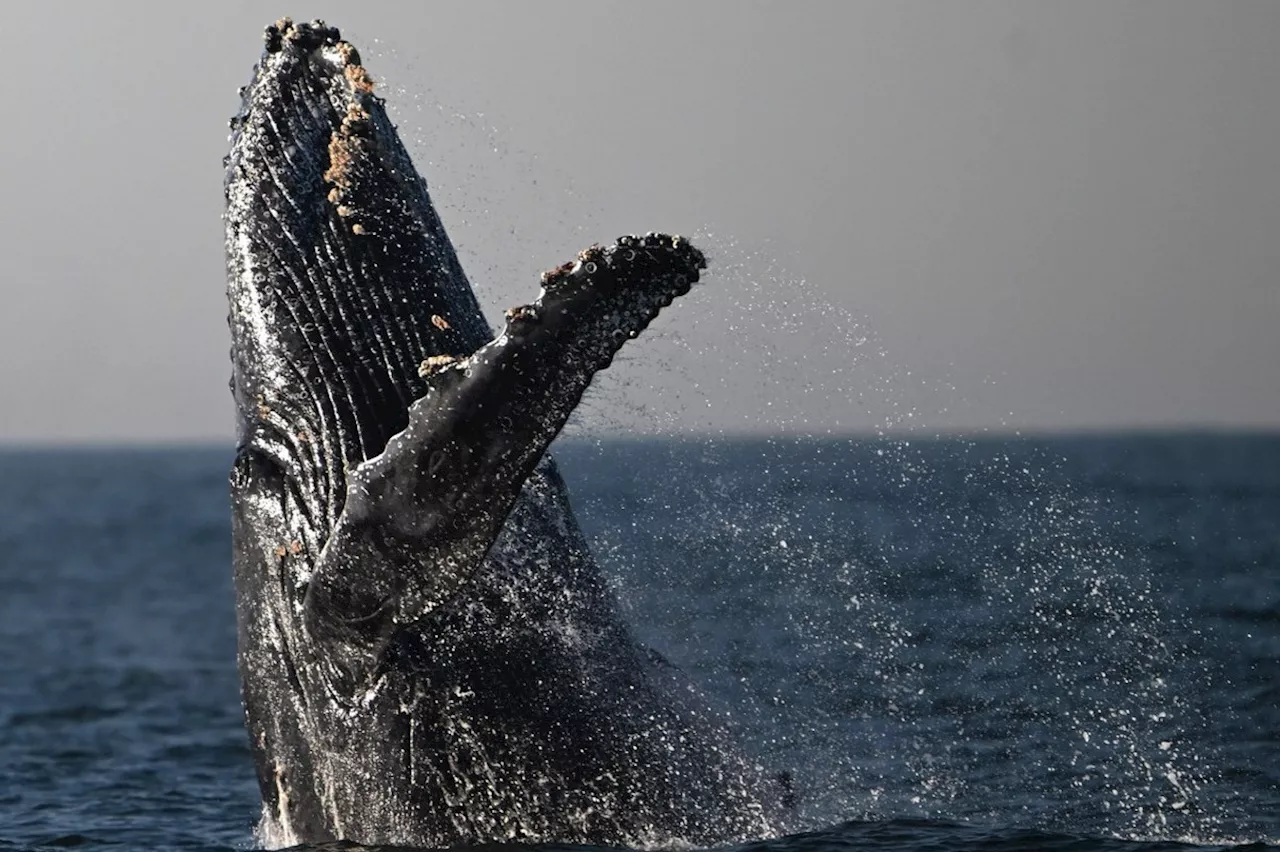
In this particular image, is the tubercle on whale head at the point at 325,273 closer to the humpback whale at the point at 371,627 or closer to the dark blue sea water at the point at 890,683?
the humpback whale at the point at 371,627

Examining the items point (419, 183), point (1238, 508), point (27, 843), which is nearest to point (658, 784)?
point (419, 183)

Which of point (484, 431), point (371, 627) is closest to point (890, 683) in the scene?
point (371, 627)

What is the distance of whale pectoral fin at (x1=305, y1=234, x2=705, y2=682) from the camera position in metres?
7.69

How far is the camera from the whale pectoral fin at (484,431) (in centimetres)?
769

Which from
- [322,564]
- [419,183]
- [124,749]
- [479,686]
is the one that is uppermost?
[419,183]

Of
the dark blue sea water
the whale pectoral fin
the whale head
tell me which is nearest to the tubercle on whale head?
the whale head

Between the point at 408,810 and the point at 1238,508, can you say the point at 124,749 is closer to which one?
the point at 408,810

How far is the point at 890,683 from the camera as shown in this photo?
1619cm

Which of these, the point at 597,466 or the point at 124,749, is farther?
the point at 597,466

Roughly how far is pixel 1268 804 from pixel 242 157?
26.5 ft

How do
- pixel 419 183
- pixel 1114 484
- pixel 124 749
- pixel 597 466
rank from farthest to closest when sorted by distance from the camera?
pixel 597 466
pixel 1114 484
pixel 124 749
pixel 419 183

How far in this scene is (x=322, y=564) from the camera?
8.40 meters

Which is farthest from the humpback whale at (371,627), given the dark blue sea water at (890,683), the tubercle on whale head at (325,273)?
the dark blue sea water at (890,683)

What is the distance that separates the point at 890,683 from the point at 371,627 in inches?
339
